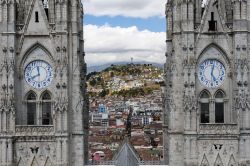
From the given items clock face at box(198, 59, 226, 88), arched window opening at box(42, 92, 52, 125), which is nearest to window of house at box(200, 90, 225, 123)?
clock face at box(198, 59, 226, 88)

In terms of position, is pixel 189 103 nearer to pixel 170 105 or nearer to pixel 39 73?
pixel 170 105

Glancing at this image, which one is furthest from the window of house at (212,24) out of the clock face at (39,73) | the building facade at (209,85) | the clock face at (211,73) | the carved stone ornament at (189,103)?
the clock face at (39,73)

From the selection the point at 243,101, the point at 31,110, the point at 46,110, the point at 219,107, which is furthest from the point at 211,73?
the point at 31,110

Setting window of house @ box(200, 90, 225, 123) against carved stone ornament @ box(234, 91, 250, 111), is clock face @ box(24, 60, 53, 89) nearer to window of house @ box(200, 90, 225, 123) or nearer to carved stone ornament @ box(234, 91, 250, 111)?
window of house @ box(200, 90, 225, 123)

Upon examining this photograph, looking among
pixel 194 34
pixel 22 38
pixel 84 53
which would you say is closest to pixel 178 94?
pixel 194 34

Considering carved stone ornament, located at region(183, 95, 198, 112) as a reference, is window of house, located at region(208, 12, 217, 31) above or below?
above

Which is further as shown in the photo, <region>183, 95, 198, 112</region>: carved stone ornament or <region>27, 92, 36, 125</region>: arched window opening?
<region>27, 92, 36, 125</region>: arched window opening

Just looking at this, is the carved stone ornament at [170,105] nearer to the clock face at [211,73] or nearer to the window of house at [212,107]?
the window of house at [212,107]

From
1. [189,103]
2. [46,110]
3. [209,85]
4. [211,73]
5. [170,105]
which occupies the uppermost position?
[211,73]
